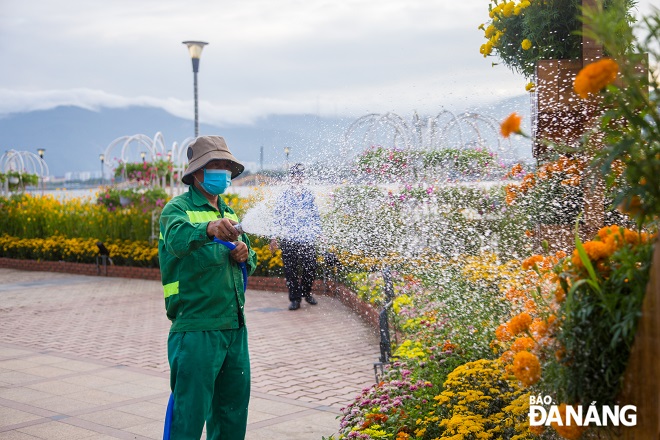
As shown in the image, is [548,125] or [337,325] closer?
[548,125]

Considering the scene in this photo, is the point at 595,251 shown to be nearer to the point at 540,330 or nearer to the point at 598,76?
the point at 540,330

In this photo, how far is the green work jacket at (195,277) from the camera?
3.56 metres

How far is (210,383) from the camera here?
3.57 metres

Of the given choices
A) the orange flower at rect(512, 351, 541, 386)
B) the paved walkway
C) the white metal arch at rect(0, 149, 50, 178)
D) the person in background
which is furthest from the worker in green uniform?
the white metal arch at rect(0, 149, 50, 178)

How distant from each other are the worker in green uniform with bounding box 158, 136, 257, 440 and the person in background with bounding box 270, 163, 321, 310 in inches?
18.7

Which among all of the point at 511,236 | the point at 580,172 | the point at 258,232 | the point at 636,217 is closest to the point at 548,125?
the point at 580,172

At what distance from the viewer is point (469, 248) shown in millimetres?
5816

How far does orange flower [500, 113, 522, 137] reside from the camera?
203 cm

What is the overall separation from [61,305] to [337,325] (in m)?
4.43

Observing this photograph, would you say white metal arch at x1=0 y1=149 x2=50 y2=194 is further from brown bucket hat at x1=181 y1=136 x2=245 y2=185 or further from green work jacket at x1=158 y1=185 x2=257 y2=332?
green work jacket at x1=158 y1=185 x2=257 y2=332

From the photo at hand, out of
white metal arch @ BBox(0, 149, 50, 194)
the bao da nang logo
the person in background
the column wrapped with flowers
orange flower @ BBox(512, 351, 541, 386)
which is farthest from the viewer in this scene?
white metal arch @ BBox(0, 149, 50, 194)

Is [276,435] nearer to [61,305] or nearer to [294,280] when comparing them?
[294,280]

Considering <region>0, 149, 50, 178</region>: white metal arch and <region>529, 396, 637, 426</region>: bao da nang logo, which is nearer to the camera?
<region>529, 396, 637, 426</region>: bao da nang logo

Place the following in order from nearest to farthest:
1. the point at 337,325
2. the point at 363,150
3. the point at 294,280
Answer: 1. the point at 363,150
2. the point at 337,325
3. the point at 294,280
